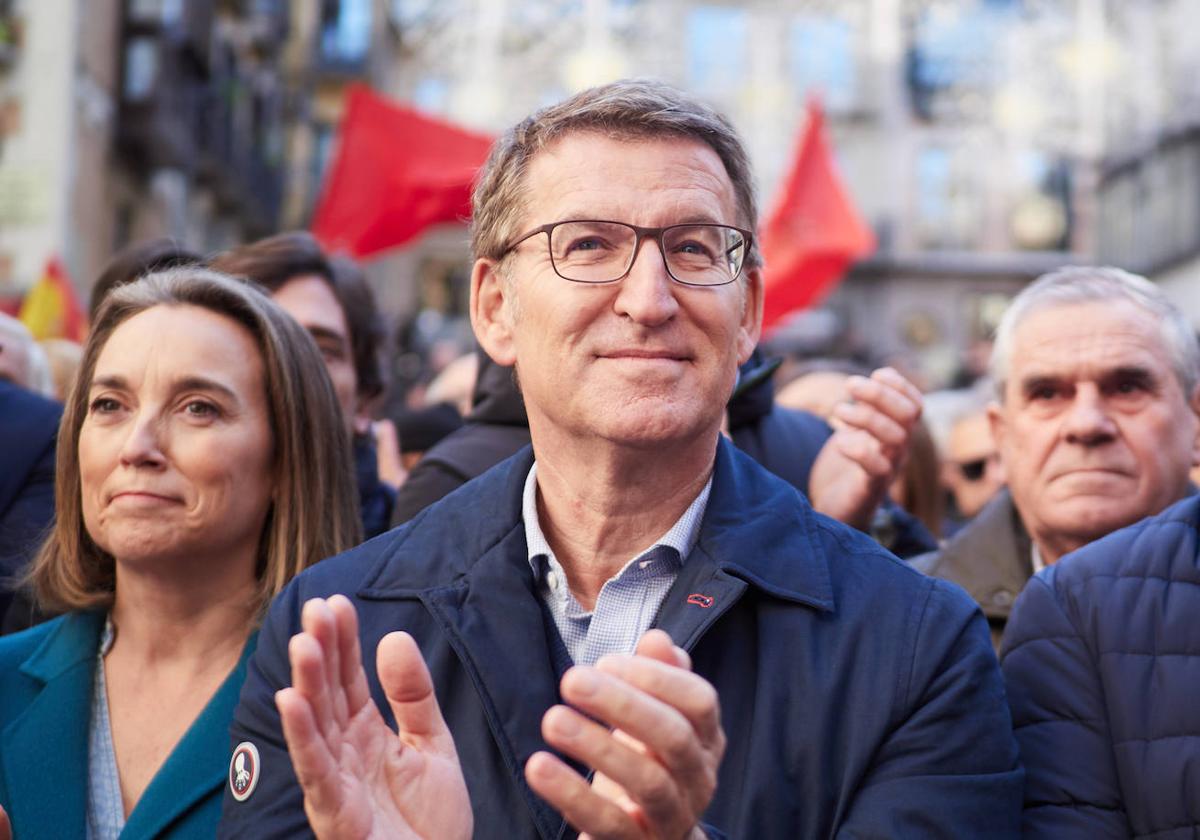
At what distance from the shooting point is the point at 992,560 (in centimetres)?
383

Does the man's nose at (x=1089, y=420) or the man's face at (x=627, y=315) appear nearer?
the man's face at (x=627, y=315)

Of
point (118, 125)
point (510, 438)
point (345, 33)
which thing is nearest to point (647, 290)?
point (510, 438)

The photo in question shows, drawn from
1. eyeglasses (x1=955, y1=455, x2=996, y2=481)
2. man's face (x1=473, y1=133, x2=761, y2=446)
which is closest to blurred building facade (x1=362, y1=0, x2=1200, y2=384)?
eyeglasses (x1=955, y1=455, x2=996, y2=481)

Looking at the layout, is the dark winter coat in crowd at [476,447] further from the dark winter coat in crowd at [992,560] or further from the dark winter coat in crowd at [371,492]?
the dark winter coat in crowd at [992,560]

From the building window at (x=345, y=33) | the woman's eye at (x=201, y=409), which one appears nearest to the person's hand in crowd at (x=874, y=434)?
the woman's eye at (x=201, y=409)

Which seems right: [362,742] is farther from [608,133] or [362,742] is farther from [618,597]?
[608,133]

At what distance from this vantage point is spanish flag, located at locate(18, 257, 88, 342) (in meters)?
8.25

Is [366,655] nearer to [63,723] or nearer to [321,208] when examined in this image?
[63,723]

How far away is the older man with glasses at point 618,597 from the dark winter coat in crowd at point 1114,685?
0.65ft

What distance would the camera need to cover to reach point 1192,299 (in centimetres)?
2269

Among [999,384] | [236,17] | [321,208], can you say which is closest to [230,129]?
[236,17]

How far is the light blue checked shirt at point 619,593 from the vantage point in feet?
8.79

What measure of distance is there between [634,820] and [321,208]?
733cm

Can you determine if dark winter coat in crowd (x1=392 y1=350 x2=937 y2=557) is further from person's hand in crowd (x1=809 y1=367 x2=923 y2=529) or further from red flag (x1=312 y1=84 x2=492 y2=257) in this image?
red flag (x1=312 y1=84 x2=492 y2=257)
